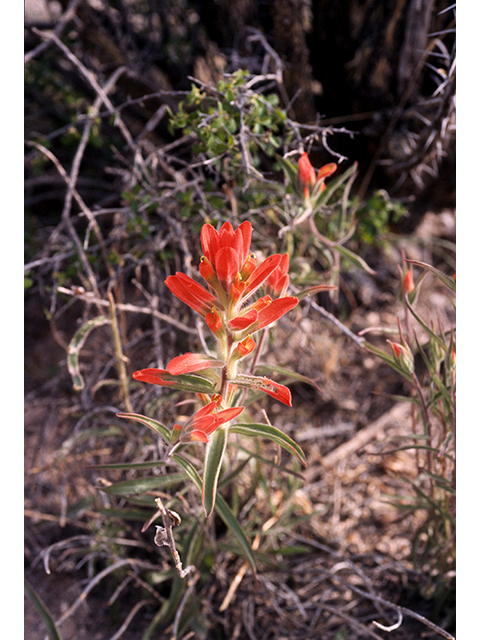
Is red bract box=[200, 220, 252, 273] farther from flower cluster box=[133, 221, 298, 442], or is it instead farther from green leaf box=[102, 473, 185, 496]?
green leaf box=[102, 473, 185, 496]

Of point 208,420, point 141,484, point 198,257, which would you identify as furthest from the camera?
point 198,257

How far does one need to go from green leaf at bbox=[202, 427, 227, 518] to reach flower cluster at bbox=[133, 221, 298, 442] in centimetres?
2

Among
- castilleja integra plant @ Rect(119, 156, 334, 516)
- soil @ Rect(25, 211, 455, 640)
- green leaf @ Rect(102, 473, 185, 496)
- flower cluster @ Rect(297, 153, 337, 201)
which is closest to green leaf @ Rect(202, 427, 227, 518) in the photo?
castilleja integra plant @ Rect(119, 156, 334, 516)

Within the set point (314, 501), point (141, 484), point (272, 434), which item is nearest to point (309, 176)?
point (272, 434)

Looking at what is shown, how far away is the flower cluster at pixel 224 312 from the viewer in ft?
2.30

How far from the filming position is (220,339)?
760 mm

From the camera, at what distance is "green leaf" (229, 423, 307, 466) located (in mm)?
773

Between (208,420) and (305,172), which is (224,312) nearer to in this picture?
(208,420)

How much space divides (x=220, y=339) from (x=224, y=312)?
45 mm

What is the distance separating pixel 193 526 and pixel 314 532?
1.73 ft

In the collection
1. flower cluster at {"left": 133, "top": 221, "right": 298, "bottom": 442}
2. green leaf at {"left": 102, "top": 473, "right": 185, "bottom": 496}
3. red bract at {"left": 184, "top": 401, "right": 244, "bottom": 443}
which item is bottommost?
green leaf at {"left": 102, "top": 473, "right": 185, "bottom": 496}

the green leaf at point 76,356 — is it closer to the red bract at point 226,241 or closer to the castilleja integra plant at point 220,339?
the castilleja integra plant at point 220,339

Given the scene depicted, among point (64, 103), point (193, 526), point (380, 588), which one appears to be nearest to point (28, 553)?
point (193, 526)

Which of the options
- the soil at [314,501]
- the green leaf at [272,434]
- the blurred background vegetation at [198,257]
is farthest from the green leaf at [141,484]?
the green leaf at [272,434]
